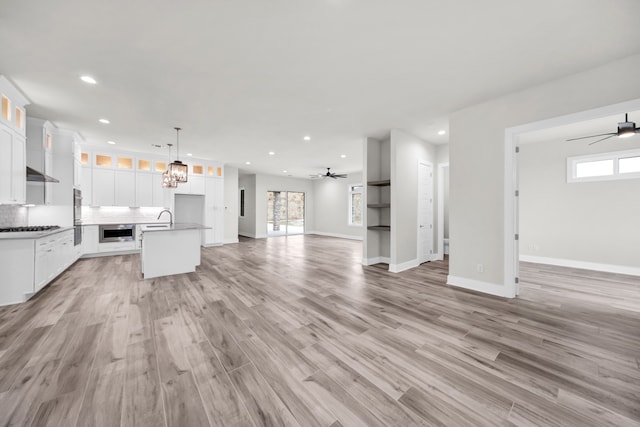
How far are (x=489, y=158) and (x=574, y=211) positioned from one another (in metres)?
3.60

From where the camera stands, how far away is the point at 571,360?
2.03m

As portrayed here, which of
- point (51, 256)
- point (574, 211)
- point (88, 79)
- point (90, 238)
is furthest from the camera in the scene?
point (90, 238)

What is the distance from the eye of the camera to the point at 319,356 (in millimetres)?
2072

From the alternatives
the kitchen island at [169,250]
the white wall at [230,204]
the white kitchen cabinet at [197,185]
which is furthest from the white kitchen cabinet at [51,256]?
the white wall at [230,204]

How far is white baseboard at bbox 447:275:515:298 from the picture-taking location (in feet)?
11.5

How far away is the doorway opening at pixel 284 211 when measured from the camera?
11.4 m

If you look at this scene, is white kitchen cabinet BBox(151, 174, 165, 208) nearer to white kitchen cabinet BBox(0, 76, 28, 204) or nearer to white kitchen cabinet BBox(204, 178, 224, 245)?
white kitchen cabinet BBox(204, 178, 224, 245)

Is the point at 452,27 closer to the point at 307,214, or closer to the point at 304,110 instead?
the point at 304,110

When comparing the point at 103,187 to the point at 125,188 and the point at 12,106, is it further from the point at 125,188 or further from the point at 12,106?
the point at 12,106

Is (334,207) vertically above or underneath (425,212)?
above

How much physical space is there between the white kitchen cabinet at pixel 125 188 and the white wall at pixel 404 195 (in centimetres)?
708

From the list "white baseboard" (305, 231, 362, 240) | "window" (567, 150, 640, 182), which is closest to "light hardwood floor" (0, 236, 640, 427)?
"window" (567, 150, 640, 182)

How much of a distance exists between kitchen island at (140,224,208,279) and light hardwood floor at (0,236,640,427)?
687 millimetres

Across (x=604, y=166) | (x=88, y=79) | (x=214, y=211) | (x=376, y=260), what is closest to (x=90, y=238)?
(x=214, y=211)
